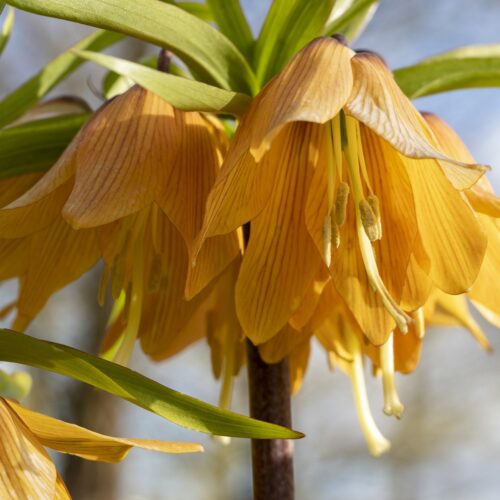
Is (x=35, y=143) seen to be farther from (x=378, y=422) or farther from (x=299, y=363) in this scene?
(x=378, y=422)

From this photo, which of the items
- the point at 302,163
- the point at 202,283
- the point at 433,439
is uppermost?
the point at 433,439

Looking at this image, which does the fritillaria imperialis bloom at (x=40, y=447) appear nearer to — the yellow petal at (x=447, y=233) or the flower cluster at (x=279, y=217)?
the flower cluster at (x=279, y=217)

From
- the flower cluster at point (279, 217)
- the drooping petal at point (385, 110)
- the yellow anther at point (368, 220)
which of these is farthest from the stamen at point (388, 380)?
the drooping petal at point (385, 110)

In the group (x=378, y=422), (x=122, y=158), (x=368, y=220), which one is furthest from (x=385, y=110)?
(x=378, y=422)

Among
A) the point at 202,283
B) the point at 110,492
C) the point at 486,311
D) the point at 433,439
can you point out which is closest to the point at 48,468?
the point at 202,283

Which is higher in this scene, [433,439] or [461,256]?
[433,439]

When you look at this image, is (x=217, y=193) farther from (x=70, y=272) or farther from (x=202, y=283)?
(x=70, y=272)
